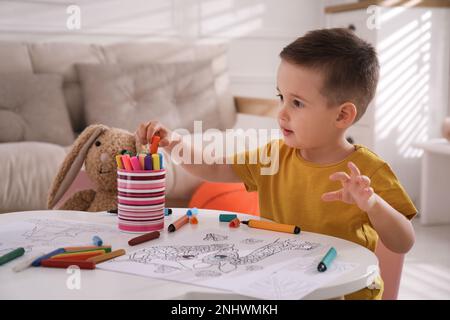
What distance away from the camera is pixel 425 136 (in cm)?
319

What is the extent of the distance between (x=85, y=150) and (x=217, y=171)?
12.9 inches

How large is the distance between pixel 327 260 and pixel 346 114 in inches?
16.7

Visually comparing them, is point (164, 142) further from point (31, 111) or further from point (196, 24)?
point (196, 24)

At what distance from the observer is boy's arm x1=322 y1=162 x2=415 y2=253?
2.75ft

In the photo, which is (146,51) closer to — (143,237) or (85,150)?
(85,150)

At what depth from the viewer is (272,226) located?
948mm

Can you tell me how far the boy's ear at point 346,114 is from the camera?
1.10 m

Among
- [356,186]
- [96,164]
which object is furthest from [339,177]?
[96,164]

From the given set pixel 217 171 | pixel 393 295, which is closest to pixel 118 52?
pixel 217 171

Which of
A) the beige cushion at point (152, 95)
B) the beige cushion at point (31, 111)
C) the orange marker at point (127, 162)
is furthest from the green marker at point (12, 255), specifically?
the beige cushion at point (152, 95)

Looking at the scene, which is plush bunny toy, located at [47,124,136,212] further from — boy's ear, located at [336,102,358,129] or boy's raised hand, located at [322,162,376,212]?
boy's raised hand, located at [322,162,376,212]

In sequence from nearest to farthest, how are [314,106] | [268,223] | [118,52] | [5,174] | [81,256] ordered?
[81,256], [268,223], [314,106], [5,174], [118,52]

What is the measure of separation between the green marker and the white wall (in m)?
2.23

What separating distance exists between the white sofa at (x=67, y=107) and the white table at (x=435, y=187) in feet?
2.70
